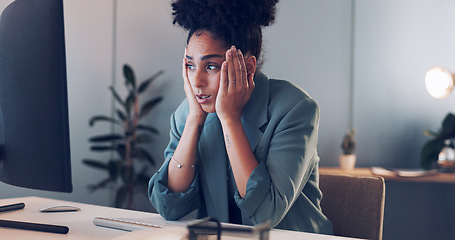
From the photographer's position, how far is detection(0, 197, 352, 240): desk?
1.01 meters

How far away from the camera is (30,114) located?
37.6 inches

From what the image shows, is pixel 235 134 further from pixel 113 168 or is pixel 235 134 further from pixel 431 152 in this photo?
pixel 113 168

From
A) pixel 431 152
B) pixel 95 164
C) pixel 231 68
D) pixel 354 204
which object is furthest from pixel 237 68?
pixel 95 164

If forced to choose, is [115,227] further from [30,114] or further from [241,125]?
[241,125]

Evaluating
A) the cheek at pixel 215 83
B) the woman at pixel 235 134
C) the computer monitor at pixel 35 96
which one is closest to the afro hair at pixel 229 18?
the woman at pixel 235 134

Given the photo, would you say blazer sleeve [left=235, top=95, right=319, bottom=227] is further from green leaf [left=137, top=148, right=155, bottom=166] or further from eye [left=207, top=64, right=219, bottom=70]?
green leaf [left=137, top=148, right=155, bottom=166]

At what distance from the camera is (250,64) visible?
1.43 metres

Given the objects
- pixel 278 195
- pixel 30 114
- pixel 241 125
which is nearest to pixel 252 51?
pixel 241 125

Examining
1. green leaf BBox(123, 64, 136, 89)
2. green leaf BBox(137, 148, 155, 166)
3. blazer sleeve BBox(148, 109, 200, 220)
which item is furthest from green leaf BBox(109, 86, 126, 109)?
blazer sleeve BBox(148, 109, 200, 220)

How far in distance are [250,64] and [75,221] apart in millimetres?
689

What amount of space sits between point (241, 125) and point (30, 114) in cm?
61

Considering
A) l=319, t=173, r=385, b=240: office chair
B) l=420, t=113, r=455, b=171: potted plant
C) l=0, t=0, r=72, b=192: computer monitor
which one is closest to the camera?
l=0, t=0, r=72, b=192: computer monitor

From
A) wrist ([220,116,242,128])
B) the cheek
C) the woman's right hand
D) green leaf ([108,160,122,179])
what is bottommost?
green leaf ([108,160,122,179])

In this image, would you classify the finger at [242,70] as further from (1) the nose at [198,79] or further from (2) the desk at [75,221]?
(2) the desk at [75,221]
